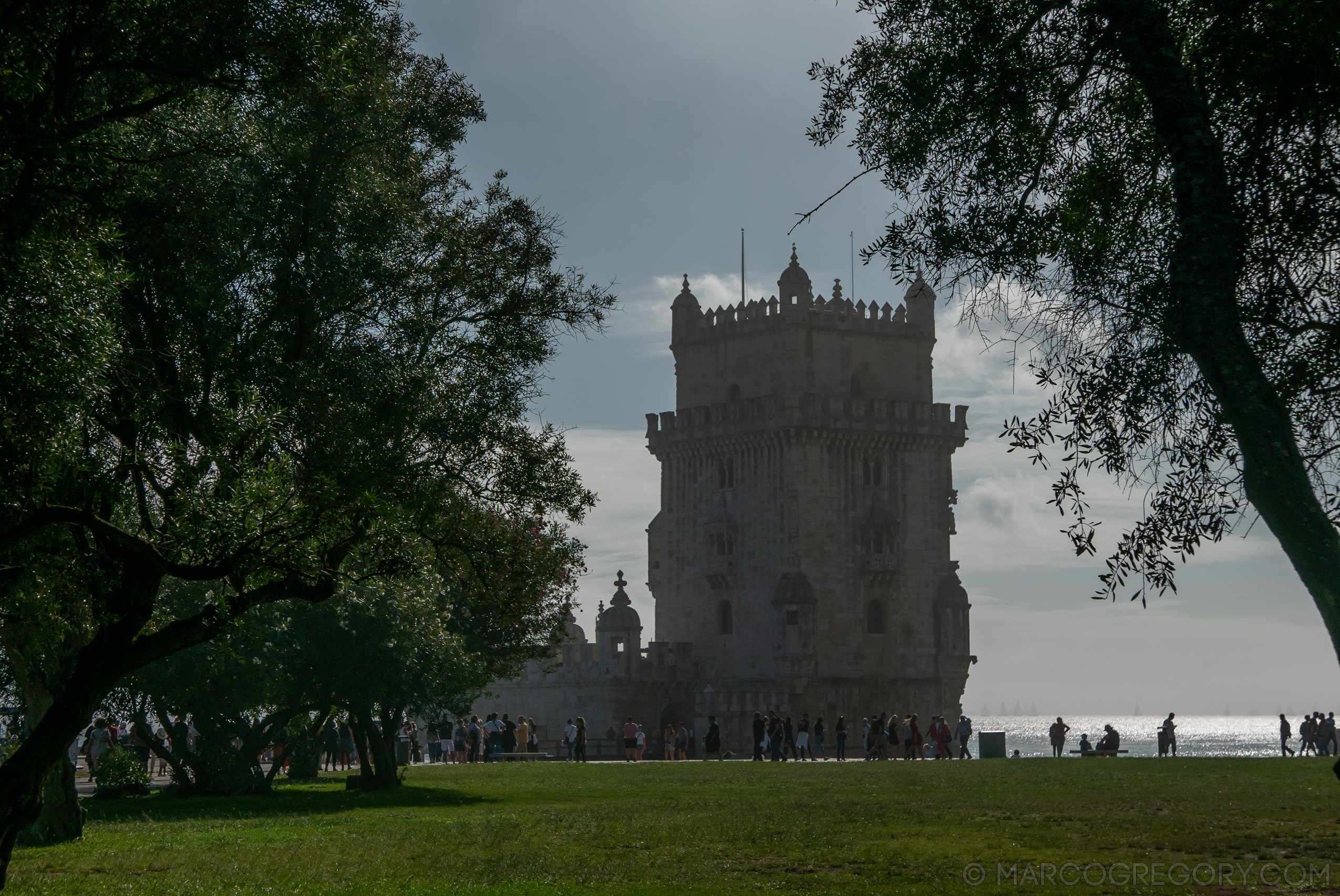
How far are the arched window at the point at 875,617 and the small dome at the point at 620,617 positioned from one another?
9.53 meters

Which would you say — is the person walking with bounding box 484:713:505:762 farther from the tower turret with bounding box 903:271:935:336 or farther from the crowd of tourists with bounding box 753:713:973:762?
the tower turret with bounding box 903:271:935:336

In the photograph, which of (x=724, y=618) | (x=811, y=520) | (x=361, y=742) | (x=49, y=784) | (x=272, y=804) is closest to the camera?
(x=49, y=784)

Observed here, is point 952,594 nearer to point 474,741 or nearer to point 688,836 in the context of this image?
point 474,741

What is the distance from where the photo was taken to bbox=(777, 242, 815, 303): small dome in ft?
210

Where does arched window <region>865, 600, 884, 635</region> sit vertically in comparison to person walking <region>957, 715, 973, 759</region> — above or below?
above

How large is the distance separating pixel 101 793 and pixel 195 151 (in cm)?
1568

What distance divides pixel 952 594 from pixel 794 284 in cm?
1478

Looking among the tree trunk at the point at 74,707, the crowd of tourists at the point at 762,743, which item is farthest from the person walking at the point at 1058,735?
the tree trunk at the point at 74,707

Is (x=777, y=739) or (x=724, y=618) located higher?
(x=724, y=618)

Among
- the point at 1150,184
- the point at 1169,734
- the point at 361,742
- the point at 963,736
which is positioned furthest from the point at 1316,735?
the point at 1150,184

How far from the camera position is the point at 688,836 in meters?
18.1

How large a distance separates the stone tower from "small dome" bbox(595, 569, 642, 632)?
10.3 ft

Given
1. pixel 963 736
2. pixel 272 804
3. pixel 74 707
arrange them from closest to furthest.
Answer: pixel 74 707, pixel 272 804, pixel 963 736

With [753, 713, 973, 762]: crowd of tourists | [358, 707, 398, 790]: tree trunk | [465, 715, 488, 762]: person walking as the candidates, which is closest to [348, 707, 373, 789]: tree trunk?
[358, 707, 398, 790]: tree trunk
